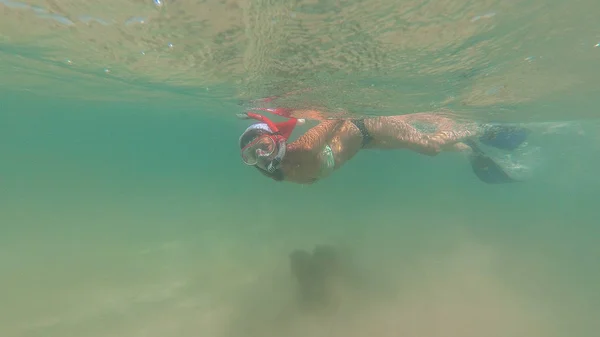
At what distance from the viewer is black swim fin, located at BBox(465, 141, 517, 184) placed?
38.2 feet

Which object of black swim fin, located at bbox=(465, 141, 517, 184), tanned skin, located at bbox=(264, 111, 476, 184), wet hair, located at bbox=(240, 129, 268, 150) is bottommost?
black swim fin, located at bbox=(465, 141, 517, 184)

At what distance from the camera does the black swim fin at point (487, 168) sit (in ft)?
38.2

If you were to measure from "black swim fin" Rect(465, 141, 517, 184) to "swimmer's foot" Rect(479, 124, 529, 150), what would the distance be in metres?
1.39

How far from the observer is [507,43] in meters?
6.04

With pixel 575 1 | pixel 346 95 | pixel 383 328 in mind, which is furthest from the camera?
pixel 346 95

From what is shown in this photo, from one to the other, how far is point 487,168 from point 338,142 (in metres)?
8.35

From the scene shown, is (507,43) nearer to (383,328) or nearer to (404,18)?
(404,18)

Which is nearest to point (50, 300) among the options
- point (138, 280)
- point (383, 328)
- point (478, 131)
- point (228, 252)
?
point (138, 280)

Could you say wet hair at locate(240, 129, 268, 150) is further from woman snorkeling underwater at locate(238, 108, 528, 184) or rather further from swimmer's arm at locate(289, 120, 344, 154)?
swimmer's arm at locate(289, 120, 344, 154)

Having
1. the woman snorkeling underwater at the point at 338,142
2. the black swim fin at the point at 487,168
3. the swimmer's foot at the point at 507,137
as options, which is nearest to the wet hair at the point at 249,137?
the woman snorkeling underwater at the point at 338,142

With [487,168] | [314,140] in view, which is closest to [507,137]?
[487,168]

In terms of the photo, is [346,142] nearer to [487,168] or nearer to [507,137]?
[487,168]

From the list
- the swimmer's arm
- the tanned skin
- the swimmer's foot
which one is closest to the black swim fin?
the tanned skin

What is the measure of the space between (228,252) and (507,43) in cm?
1200
